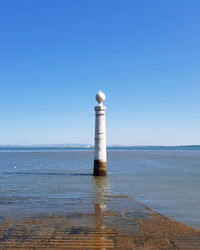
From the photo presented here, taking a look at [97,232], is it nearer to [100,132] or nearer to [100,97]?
[100,132]

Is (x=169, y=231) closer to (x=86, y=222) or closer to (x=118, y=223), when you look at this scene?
(x=118, y=223)

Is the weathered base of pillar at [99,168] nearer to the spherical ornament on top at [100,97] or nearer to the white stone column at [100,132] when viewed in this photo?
the white stone column at [100,132]

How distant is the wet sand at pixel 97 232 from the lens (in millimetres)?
5840

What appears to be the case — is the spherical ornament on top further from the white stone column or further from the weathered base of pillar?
the weathered base of pillar

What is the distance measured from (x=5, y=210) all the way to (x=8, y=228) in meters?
2.48

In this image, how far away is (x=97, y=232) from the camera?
22.0 ft

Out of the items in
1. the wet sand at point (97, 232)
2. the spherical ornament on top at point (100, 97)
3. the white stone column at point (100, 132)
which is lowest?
the wet sand at point (97, 232)

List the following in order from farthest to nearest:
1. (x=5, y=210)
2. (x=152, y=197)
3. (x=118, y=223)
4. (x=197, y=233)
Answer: (x=152, y=197), (x=5, y=210), (x=118, y=223), (x=197, y=233)

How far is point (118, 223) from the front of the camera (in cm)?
753

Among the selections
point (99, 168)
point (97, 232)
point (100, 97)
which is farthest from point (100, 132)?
point (97, 232)


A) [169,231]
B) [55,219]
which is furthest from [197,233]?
[55,219]

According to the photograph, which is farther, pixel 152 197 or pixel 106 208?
pixel 152 197

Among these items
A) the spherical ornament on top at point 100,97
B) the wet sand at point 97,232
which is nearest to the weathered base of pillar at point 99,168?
the spherical ornament on top at point 100,97

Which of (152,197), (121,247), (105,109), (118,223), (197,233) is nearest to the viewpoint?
(121,247)
